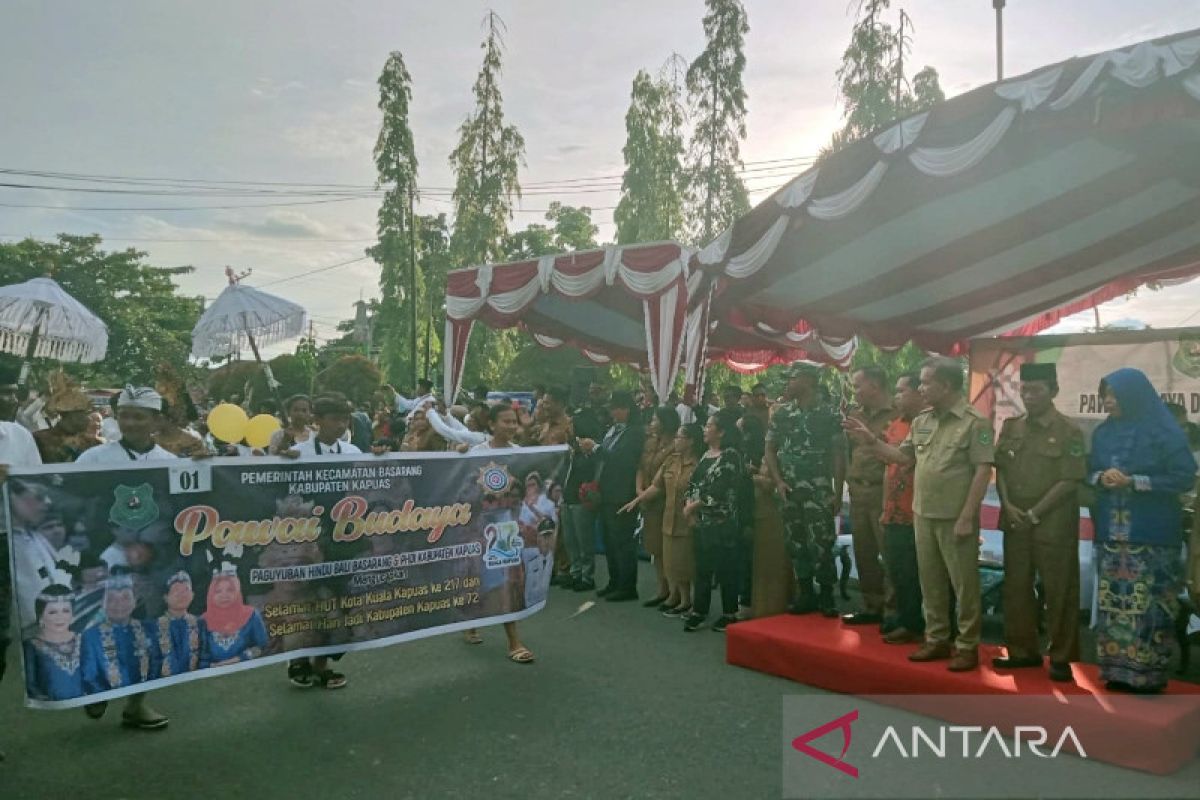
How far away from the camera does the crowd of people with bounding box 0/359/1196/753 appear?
3750 millimetres

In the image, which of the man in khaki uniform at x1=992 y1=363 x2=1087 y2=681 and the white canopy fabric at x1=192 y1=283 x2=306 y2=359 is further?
the white canopy fabric at x1=192 y1=283 x2=306 y2=359

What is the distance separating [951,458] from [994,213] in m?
4.02

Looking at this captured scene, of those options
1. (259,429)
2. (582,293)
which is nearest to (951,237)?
(582,293)

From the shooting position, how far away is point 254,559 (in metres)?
4.12

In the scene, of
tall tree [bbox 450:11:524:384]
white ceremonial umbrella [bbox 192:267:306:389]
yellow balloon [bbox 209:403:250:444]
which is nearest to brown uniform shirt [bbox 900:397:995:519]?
yellow balloon [bbox 209:403:250:444]

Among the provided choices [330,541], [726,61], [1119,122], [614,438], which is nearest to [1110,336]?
[1119,122]

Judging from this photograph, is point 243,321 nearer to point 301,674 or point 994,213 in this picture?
point 301,674

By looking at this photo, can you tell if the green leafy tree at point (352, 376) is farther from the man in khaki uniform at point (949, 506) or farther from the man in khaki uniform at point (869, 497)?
the man in khaki uniform at point (949, 506)

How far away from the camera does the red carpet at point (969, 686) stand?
3594mm

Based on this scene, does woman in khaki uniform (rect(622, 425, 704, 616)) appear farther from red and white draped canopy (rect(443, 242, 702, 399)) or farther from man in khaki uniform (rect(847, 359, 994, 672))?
man in khaki uniform (rect(847, 359, 994, 672))

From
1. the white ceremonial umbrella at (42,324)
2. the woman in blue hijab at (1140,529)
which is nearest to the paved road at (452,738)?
the woman in blue hijab at (1140,529)

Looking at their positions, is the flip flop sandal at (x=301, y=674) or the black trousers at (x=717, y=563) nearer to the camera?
the flip flop sandal at (x=301, y=674)

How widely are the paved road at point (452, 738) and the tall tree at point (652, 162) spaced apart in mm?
19837

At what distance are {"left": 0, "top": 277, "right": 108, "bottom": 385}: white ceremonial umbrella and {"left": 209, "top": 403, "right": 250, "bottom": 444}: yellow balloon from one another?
15.5 feet
